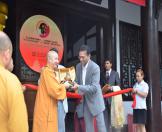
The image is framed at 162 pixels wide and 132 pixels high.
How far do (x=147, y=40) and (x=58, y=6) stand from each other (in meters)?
2.05

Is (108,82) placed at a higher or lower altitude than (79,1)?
lower

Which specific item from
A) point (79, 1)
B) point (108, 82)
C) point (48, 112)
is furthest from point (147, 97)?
point (48, 112)

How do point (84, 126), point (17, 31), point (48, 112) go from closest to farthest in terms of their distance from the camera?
point (48, 112) → point (84, 126) → point (17, 31)

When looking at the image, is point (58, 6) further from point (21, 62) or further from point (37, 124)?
point (37, 124)

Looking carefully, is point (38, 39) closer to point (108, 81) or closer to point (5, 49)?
point (108, 81)

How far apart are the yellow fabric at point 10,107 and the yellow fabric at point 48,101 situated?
309cm

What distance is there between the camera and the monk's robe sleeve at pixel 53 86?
548cm

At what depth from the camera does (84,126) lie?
19.6 feet

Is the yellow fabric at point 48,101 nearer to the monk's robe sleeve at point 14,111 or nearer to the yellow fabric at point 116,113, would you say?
the yellow fabric at point 116,113

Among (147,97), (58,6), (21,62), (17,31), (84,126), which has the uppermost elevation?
(58,6)

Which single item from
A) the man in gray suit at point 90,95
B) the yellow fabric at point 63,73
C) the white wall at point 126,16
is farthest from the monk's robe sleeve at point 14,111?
the white wall at point 126,16

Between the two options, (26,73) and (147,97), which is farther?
(147,97)

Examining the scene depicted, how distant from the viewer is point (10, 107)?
2.35 m

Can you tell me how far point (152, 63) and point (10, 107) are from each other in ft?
21.2
